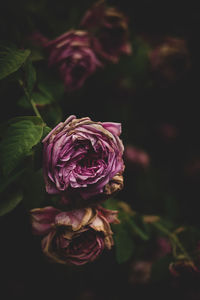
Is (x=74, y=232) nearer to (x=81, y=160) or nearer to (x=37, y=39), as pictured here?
(x=81, y=160)

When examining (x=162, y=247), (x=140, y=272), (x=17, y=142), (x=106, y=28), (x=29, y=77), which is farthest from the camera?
(x=162, y=247)

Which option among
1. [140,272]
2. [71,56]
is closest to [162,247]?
[140,272]

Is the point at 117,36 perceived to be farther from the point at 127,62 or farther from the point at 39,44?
the point at 39,44

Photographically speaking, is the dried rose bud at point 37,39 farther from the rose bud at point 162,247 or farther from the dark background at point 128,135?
the rose bud at point 162,247

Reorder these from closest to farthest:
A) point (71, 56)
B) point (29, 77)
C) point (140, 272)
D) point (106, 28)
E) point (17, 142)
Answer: point (17, 142) < point (29, 77) < point (71, 56) < point (106, 28) < point (140, 272)

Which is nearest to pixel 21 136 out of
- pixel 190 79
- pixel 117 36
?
pixel 117 36
